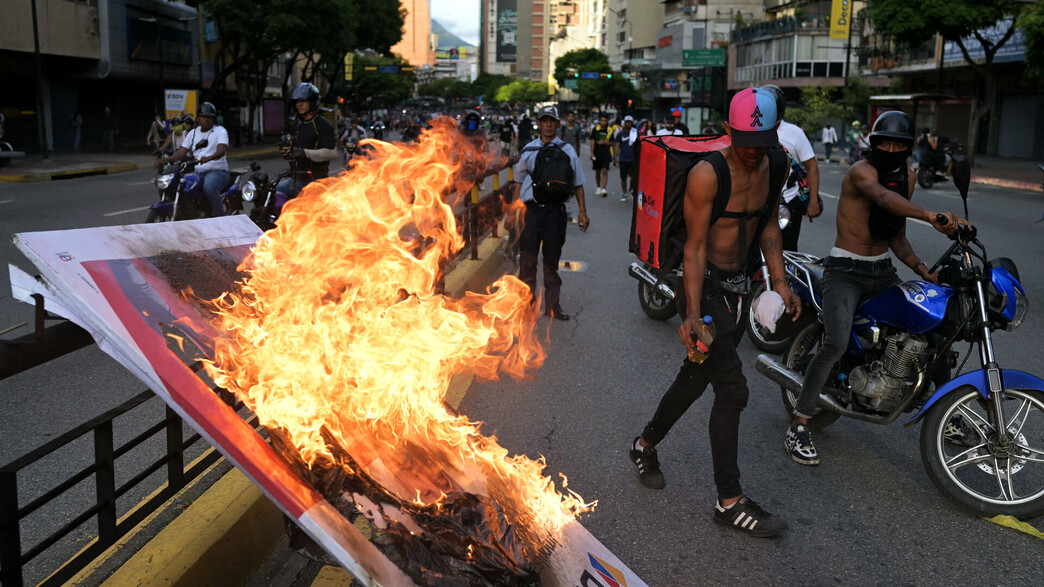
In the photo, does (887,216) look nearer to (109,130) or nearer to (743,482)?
(743,482)

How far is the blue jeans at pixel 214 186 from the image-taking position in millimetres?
10914

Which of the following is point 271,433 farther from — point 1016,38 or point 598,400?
point 1016,38

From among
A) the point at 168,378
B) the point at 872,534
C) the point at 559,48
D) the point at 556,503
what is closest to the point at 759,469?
the point at 872,534

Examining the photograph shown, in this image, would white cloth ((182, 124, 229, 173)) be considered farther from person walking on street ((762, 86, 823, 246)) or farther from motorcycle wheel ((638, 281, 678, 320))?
person walking on street ((762, 86, 823, 246))

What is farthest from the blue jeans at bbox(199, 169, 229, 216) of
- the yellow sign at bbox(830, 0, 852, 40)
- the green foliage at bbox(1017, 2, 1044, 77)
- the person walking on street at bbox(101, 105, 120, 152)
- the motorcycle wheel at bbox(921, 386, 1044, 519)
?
the yellow sign at bbox(830, 0, 852, 40)

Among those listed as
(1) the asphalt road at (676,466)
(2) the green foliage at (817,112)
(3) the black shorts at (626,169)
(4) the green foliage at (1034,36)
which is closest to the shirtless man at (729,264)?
(1) the asphalt road at (676,466)

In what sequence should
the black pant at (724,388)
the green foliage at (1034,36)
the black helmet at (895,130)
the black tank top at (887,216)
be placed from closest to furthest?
1. the black pant at (724,388)
2. the black helmet at (895,130)
3. the black tank top at (887,216)
4. the green foliage at (1034,36)

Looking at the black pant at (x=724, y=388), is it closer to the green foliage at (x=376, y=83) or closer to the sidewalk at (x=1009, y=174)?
the sidewalk at (x=1009, y=174)

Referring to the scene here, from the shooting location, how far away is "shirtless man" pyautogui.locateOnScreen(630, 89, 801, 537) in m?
3.81

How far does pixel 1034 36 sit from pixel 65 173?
27.2m

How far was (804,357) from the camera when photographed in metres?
5.16

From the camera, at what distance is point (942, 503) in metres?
4.23

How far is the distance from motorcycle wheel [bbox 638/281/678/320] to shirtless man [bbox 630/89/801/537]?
3723mm

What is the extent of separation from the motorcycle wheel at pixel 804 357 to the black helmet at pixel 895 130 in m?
1.14
